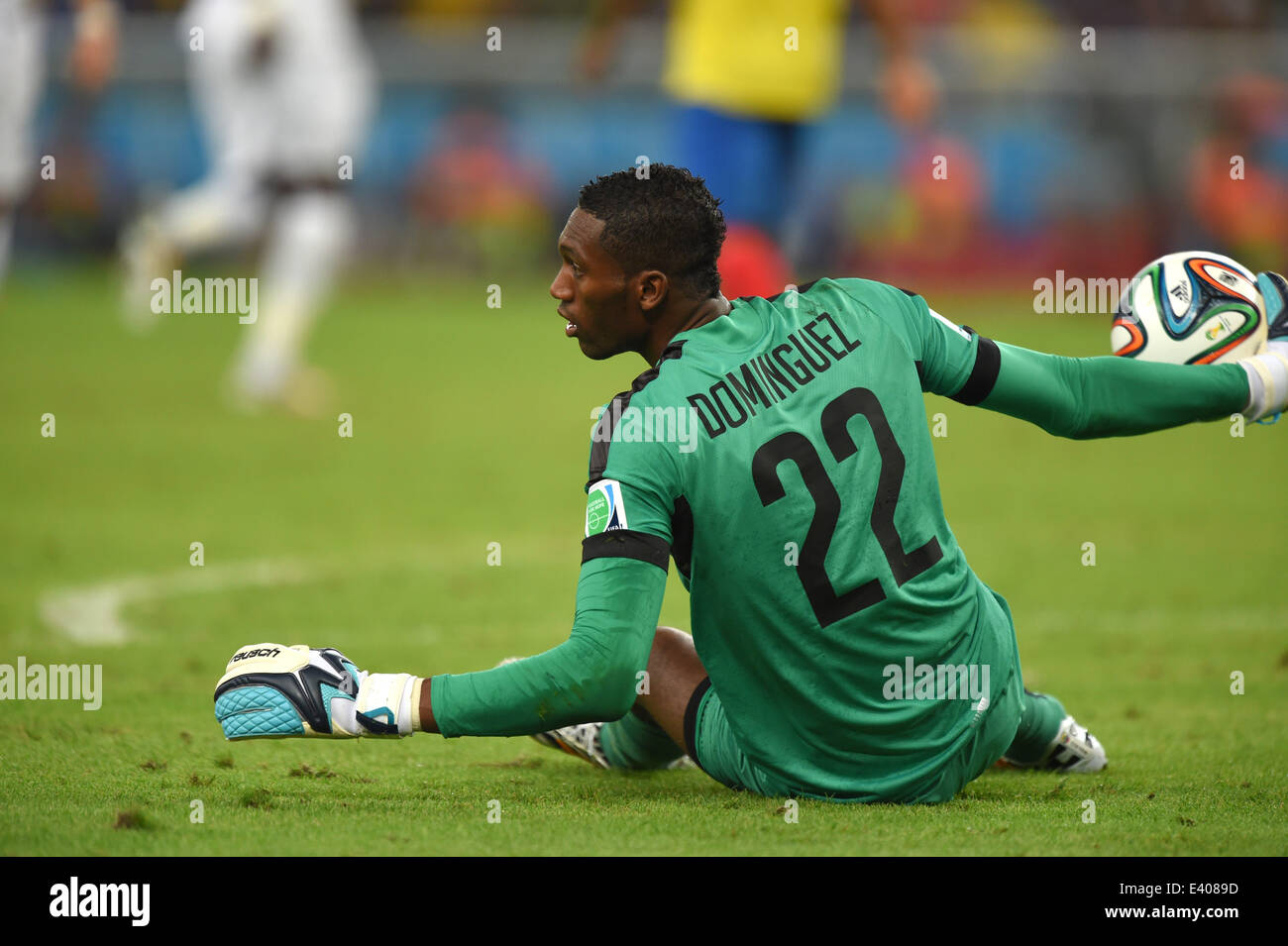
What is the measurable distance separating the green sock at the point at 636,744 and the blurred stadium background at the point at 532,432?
92 mm

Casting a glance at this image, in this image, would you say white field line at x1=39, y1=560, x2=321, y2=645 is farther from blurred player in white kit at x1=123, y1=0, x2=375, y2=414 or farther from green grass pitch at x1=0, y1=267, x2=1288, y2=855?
blurred player in white kit at x1=123, y1=0, x2=375, y2=414

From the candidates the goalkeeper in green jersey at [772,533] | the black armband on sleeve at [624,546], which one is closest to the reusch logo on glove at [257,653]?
the goalkeeper in green jersey at [772,533]

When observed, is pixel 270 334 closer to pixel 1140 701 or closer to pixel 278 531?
pixel 278 531

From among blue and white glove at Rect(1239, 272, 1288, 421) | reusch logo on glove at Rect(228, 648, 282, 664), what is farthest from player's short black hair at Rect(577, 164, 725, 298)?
blue and white glove at Rect(1239, 272, 1288, 421)

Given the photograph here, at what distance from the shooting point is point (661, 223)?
3312mm

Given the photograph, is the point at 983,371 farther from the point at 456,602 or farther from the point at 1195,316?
the point at 456,602

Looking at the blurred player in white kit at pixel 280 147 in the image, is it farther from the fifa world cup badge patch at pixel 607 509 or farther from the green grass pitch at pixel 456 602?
the fifa world cup badge patch at pixel 607 509

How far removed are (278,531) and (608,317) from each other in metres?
4.57

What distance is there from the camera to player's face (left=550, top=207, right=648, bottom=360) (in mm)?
3316

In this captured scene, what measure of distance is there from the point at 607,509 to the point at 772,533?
356 mm

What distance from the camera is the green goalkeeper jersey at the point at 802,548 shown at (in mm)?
3104

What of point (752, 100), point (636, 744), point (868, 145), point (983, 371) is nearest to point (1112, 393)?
point (983, 371)
